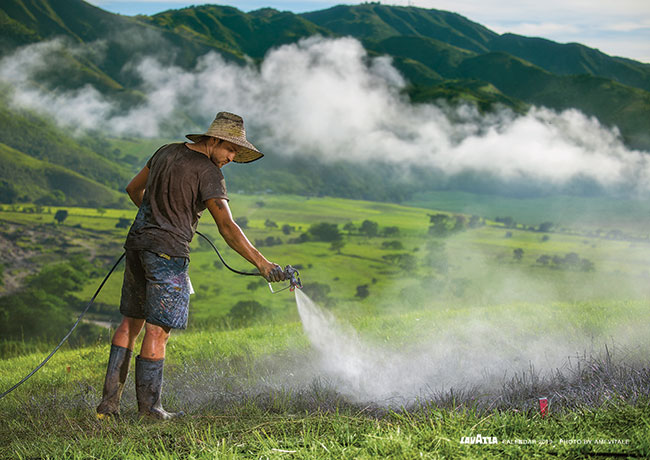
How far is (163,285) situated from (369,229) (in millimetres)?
91873

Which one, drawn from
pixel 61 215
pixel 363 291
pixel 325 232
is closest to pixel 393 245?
pixel 325 232

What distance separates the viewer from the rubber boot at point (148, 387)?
498cm

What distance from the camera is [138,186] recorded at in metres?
5.51

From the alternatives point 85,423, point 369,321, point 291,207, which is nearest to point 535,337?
point 369,321

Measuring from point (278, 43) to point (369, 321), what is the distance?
15198 cm

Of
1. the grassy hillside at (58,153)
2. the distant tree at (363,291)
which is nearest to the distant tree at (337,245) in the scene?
the distant tree at (363,291)

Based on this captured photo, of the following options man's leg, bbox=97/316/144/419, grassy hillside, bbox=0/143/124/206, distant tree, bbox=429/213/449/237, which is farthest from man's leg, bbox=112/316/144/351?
grassy hillside, bbox=0/143/124/206

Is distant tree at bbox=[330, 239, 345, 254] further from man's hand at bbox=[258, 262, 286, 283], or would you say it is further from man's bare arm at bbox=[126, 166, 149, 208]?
man's hand at bbox=[258, 262, 286, 283]

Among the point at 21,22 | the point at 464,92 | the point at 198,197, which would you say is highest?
the point at 21,22

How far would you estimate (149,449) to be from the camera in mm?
4145

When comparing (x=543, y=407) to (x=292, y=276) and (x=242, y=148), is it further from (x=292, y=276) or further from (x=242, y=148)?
(x=242, y=148)

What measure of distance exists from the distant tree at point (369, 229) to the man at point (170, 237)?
3546 inches

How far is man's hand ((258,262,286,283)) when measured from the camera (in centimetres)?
483

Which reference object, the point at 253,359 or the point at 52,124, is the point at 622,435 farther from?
the point at 52,124
